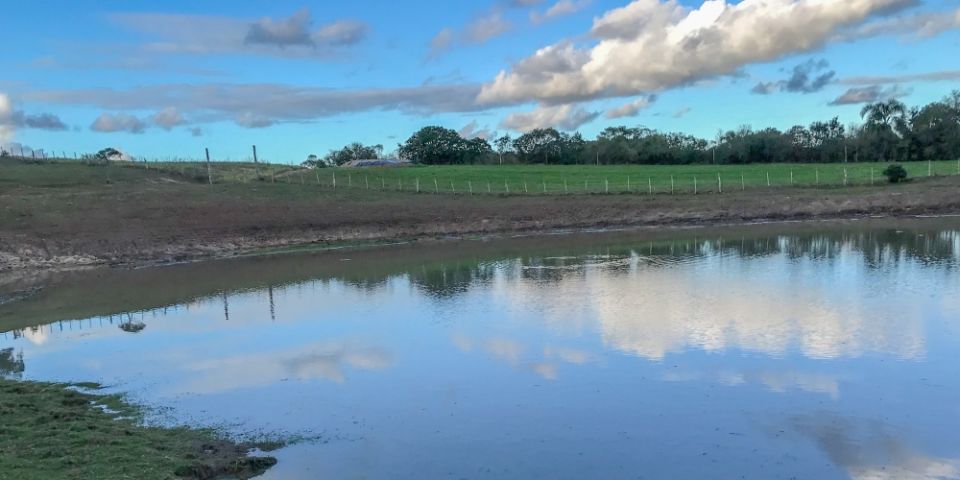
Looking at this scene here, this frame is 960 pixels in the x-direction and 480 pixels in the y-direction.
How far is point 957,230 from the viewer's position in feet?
119

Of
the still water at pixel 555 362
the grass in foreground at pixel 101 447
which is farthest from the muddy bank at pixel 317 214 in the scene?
the grass in foreground at pixel 101 447

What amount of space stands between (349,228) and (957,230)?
32515 mm

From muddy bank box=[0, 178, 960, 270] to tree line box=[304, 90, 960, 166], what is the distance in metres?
48.4

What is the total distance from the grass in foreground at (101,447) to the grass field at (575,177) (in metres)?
46.9

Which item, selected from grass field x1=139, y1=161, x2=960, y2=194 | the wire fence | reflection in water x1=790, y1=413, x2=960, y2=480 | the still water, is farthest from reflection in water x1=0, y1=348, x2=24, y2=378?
grass field x1=139, y1=161, x2=960, y2=194

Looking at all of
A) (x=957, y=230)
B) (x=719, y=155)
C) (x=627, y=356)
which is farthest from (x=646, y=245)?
(x=719, y=155)

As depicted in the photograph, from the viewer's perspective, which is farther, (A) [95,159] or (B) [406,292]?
(A) [95,159]

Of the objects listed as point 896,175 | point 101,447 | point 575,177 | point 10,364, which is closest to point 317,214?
point 10,364

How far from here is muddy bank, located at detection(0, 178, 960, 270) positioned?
36.8 metres

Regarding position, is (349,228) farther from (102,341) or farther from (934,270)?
(934,270)

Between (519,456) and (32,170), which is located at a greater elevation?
(32,170)

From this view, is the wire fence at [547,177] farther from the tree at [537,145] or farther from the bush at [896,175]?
the tree at [537,145]

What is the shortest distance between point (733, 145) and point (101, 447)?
10642cm

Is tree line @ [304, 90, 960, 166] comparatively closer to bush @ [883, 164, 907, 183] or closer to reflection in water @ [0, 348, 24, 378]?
bush @ [883, 164, 907, 183]
